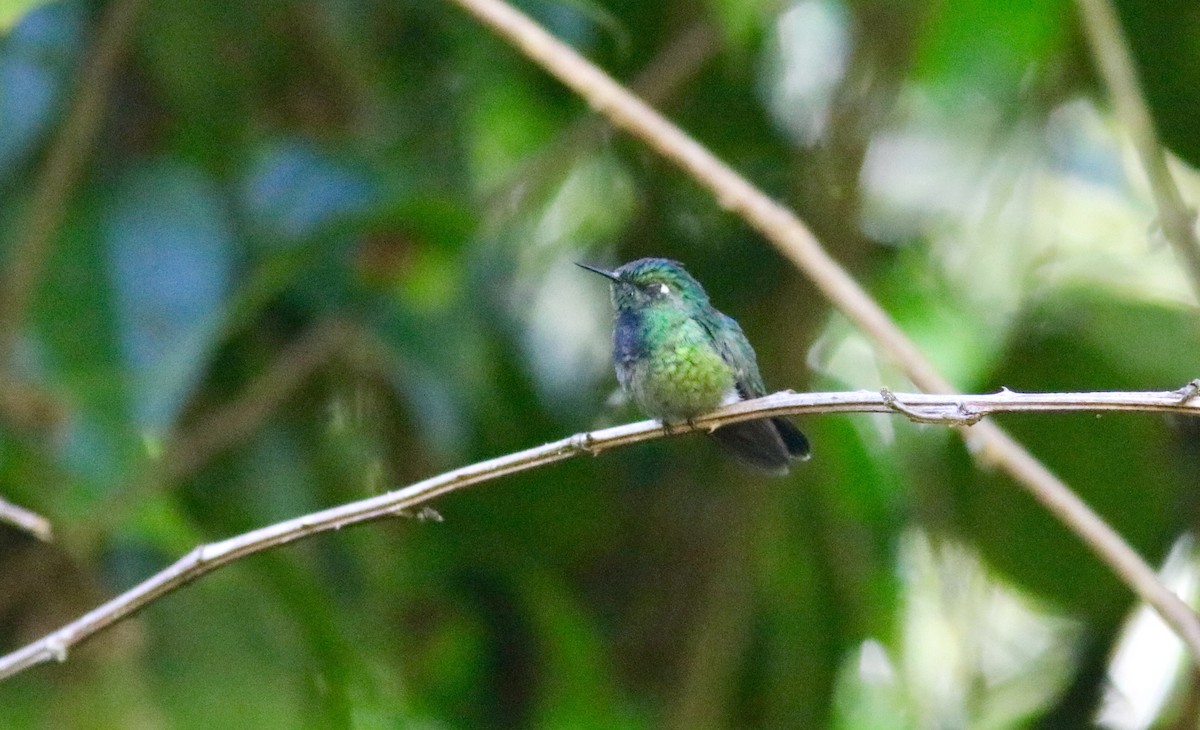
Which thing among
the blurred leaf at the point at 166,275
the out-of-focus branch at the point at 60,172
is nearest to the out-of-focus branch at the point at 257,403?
the blurred leaf at the point at 166,275

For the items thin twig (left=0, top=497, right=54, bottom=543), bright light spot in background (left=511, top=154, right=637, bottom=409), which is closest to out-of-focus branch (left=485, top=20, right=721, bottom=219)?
bright light spot in background (left=511, top=154, right=637, bottom=409)


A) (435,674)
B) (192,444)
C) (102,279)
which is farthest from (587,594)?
(102,279)

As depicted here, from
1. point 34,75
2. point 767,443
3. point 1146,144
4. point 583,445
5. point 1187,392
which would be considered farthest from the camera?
point 34,75

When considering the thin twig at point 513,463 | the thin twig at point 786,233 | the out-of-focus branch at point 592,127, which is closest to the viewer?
the thin twig at point 513,463

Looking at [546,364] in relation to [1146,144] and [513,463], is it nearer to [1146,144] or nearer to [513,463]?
[1146,144]

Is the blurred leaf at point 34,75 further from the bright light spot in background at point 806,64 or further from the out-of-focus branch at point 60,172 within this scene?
the bright light spot in background at point 806,64

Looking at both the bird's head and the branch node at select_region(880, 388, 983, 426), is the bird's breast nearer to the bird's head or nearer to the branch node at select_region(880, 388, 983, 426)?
the bird's head

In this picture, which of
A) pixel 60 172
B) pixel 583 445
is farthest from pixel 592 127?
→ pixel 583 445
